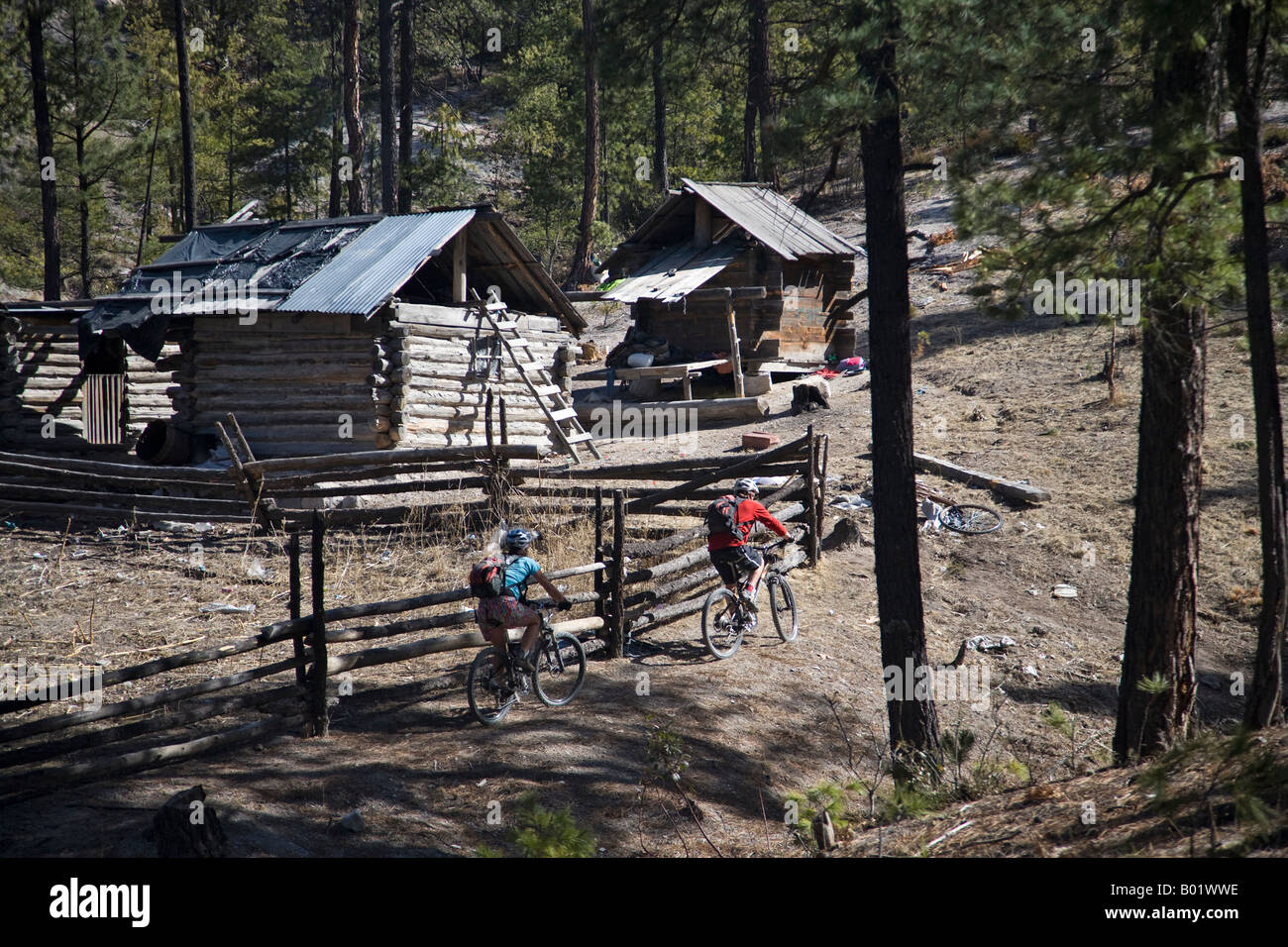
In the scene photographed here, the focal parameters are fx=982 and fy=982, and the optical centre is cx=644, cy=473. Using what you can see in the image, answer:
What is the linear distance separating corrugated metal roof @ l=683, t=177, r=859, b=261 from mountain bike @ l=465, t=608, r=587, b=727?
50.3 feet

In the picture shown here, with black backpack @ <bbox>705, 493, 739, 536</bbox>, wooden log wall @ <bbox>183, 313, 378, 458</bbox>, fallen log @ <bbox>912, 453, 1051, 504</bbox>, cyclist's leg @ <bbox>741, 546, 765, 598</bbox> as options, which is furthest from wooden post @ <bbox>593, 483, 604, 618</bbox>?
wooden log wall @ <bbox>183, 313, 378, 458</bbox>

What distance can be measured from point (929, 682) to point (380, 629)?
4444 millimetres

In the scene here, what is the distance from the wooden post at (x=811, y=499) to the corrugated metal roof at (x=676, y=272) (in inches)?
349

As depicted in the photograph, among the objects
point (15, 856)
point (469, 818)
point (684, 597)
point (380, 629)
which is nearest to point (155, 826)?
point (15, 856)

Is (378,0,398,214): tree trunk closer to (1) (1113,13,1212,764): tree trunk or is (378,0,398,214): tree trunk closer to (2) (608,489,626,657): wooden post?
(2) (608,489,626,657): wooden post

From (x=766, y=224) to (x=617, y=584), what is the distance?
16.4 meters

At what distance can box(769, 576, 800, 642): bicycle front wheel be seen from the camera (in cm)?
1089

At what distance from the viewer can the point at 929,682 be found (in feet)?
25.5

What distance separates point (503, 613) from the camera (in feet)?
26.8

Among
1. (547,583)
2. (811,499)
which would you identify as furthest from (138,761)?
(811,499)

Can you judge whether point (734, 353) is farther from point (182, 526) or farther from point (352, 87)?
point (182, 526)

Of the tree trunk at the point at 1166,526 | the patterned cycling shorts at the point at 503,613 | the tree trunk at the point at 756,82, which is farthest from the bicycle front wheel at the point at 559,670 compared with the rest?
the tree trunk at the point at 756,82

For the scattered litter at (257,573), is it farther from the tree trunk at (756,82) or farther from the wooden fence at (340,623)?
the tree trunk at (756,82)

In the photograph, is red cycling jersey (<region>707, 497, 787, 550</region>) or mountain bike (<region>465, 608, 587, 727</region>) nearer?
mountain bike (<region>465, 608, 587, 727</region>)
